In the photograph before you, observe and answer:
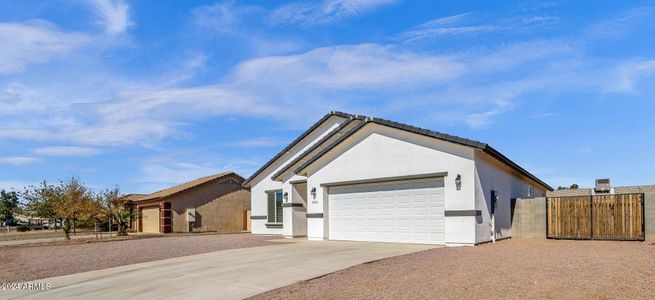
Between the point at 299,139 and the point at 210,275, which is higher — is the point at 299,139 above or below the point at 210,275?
above

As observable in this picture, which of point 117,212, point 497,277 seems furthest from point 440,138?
point 117,212

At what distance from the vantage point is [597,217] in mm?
16438

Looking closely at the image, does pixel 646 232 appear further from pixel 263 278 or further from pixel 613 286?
pixel 263 278

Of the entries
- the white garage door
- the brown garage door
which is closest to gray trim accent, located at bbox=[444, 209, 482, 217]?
the white garage door

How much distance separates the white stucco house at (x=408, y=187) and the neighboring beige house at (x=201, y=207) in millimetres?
13727

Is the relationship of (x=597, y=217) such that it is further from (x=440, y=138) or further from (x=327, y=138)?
(x=327, y=138)

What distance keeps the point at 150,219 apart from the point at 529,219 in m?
27.2

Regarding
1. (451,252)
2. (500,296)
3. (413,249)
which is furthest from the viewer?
(413,249)

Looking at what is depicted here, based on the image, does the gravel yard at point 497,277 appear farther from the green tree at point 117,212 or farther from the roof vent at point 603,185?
the green tree at point 117,212

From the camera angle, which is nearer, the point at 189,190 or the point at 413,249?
the point at 413,249

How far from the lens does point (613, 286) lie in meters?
8.02

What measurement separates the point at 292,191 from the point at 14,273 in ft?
43.2

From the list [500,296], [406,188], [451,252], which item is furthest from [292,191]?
[500,296]

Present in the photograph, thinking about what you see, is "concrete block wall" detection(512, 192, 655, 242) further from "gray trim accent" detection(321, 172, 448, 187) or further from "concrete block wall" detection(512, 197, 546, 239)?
"gray trim accent" detection(321, 172, 448, 187)
